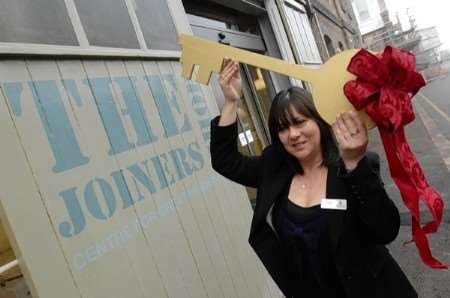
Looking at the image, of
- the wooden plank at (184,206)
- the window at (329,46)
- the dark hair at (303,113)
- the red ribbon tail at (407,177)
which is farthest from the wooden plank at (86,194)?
the window at (329,46)

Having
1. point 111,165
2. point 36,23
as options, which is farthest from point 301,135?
point 36,23

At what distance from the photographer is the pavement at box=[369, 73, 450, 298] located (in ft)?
10.9

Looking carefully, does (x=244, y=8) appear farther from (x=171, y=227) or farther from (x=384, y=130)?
(x=384, y=130)

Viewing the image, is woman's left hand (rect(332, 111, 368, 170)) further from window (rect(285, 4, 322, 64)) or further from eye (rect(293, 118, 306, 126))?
window (rect(285, 4, 322, 64))

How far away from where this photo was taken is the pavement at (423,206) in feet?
10.9

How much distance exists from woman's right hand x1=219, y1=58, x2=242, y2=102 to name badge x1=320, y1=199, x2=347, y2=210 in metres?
0.57

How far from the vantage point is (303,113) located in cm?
167

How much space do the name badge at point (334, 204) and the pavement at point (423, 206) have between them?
6.56 feet

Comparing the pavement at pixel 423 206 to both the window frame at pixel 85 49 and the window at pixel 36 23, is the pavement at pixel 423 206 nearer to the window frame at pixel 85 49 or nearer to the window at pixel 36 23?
the window frame at pixel 85 49

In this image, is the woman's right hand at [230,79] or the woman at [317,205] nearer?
the woman at [317,205]

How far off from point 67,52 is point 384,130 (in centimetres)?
136

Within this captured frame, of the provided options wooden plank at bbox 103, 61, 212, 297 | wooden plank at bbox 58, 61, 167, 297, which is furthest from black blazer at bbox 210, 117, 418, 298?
wooden plank at bbox 103, 61, 212, 297

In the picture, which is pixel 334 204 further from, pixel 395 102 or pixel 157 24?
pixel 157 24

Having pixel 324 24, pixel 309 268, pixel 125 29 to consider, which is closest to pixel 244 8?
pixel 125 29
